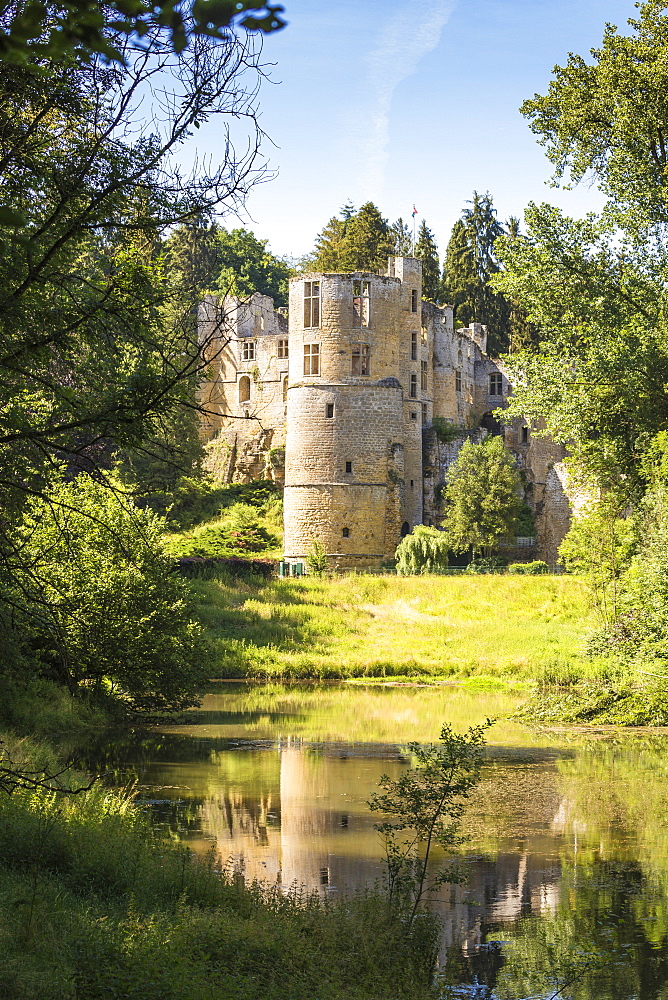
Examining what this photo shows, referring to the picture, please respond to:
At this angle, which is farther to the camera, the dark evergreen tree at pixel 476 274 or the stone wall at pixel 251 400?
the dark evergreen tree at pixel 476 274

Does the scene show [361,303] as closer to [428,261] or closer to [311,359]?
[311,359]

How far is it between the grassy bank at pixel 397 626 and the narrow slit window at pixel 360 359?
12612 millimetres

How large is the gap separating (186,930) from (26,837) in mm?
2344

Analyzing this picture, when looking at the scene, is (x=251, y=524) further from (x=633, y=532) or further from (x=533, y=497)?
(x=633, y=532)

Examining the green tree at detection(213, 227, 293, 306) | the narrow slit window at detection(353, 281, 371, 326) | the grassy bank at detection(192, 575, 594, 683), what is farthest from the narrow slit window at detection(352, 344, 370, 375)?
the green tree at detection(213, 227, 293, 306)

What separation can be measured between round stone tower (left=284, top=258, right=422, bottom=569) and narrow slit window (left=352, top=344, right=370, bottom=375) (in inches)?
1.8

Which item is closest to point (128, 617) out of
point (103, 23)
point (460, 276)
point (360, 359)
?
point (103, 23)

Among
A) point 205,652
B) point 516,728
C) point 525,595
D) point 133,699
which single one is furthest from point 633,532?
point 525,595

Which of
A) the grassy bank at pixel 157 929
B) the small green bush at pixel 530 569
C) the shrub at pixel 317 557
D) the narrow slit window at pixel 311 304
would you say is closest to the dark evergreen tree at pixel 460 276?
the narrow slit window at pixel 311 304

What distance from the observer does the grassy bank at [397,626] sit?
3188 cm

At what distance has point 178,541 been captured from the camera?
50.1 metres

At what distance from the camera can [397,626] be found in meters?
37.0

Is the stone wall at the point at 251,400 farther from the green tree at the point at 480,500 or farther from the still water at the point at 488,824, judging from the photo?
the still water at the point at 488,824

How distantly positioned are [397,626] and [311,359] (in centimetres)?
1865
